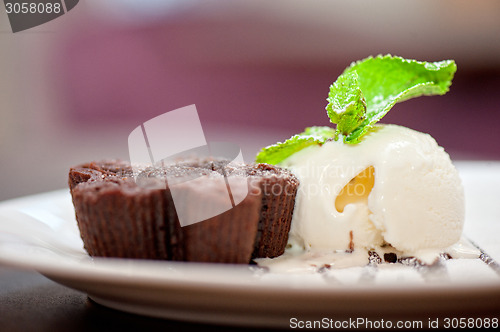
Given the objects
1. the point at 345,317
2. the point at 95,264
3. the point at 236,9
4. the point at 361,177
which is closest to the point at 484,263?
the point at 361,177

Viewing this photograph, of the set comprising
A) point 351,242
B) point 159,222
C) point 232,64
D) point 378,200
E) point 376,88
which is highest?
point 232,64

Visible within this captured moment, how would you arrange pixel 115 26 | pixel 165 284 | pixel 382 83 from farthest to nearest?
pixel 115 26 → pixel 382 83 → pixel 165 284

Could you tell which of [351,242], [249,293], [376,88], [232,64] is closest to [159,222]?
[249,293]

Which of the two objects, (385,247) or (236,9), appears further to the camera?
(236,9)

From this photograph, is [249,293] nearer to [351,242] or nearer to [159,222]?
[159,222]

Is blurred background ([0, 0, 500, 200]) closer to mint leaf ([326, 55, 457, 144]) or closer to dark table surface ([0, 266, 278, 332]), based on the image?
mint leaf ([326, 55, 457, 144])

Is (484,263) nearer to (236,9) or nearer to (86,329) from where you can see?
(86,329)
